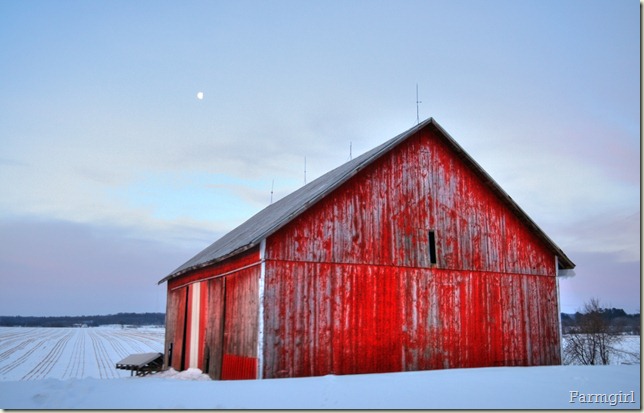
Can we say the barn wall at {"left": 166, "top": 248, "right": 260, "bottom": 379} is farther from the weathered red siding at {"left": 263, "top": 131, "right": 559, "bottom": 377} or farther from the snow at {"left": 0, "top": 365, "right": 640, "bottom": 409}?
the snow at {"left": 0, "top": 365, "right": 640, "bottom": 409}

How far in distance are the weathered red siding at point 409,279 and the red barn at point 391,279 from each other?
3 cm

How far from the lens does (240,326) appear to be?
14023 mm

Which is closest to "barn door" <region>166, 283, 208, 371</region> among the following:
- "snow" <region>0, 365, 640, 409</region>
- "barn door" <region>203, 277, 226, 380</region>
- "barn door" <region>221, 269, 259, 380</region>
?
"barn door" <region>203, 277, 226, 380</region>

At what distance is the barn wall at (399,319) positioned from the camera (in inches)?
510

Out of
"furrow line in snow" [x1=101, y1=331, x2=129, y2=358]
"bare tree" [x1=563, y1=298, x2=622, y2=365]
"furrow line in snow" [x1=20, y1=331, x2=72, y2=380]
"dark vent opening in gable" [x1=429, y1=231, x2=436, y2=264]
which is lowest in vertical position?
"furrow line in snow" [x1=101, y1=331, x2=129, y2=358]

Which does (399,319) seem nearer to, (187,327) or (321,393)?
(321,393)

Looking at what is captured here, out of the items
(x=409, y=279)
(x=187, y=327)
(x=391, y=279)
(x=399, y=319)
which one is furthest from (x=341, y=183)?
(x=187, y=327)

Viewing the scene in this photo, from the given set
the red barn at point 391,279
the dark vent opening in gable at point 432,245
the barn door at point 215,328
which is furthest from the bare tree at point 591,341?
the barn door at point 215,328

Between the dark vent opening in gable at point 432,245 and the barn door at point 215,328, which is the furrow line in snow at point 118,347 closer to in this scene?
the barn door at point 215,328

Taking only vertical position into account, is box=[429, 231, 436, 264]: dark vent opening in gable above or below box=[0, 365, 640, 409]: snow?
above

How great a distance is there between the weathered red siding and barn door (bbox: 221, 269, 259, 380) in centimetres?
58

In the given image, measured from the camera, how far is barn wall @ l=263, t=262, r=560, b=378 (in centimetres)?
1295

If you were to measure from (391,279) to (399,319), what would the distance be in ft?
3.62

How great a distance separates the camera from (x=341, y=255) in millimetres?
13875
